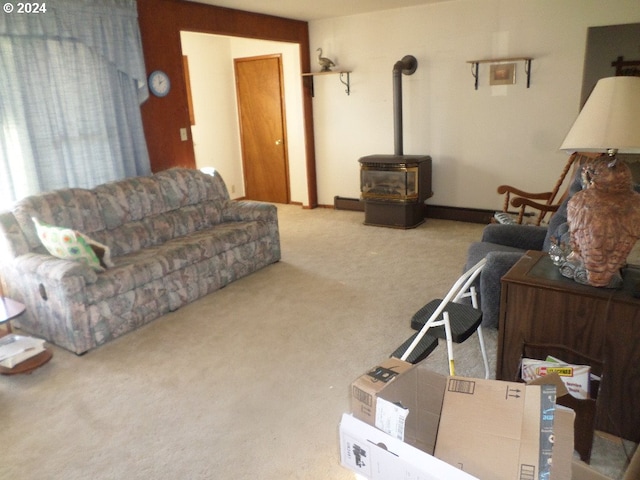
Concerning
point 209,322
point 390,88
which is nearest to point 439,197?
point 390,88

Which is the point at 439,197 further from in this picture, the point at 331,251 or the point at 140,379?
the point at 140,379

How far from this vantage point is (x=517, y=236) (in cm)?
311

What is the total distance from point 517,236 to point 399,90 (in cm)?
266

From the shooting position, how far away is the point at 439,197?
560 centimetres

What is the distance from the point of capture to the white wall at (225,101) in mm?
6074

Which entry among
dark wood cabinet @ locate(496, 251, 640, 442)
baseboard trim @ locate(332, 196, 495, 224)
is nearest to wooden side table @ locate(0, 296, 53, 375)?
dark wood cabinet @ locate(496, 251, 640, 442)


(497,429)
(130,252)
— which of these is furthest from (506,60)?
(497,429)

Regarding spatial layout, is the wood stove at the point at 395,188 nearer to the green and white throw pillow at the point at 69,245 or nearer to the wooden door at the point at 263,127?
the wooden door at the point at 263,127

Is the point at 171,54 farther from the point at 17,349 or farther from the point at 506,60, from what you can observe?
the point at 506,60

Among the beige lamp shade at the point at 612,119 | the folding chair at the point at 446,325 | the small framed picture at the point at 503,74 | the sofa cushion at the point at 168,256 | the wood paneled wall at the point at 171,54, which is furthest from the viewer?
the small framed picture at the point at 503,74

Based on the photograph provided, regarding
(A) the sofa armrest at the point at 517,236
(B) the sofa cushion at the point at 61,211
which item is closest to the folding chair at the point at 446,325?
(A) the sofa armrest at the point at 517,236

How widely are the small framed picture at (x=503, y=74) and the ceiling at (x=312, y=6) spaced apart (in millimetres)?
969

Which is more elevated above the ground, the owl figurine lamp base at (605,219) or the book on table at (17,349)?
the owl figurine lamp base at (605,219)

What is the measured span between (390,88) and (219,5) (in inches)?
83.5
